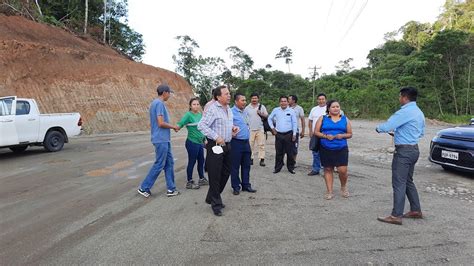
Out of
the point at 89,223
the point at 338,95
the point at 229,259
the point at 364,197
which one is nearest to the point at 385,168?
the point at 364,197

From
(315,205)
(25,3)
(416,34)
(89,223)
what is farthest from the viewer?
(416,34)

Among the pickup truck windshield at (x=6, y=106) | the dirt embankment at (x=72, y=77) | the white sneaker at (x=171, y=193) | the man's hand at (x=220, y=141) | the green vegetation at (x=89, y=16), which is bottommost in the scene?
the white sneaker at (x=171, y=193)

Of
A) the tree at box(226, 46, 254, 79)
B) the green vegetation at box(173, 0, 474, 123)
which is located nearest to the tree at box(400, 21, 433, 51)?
the green vegetation at box(173, 0, 474, 123)

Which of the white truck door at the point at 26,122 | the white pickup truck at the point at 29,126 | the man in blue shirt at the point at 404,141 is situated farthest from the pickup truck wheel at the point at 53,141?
the man in blue shirt at the point at 404,141

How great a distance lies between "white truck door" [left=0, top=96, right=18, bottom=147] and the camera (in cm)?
873

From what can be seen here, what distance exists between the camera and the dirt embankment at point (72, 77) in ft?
61.9

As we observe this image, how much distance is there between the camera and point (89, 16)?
32031 millimetres

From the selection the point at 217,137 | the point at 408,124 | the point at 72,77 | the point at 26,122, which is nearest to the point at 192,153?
the point at 217,137

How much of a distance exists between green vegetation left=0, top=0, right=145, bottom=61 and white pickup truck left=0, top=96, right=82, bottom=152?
16872 mm

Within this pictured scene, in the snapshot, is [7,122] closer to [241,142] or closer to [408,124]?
[241,142]

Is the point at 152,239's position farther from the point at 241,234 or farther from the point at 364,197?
the point at 364,197

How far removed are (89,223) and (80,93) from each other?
18978mm

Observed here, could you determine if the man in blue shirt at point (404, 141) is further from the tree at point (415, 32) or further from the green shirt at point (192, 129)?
the tree at point (415, 32)

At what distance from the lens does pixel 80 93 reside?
68.2 ft
